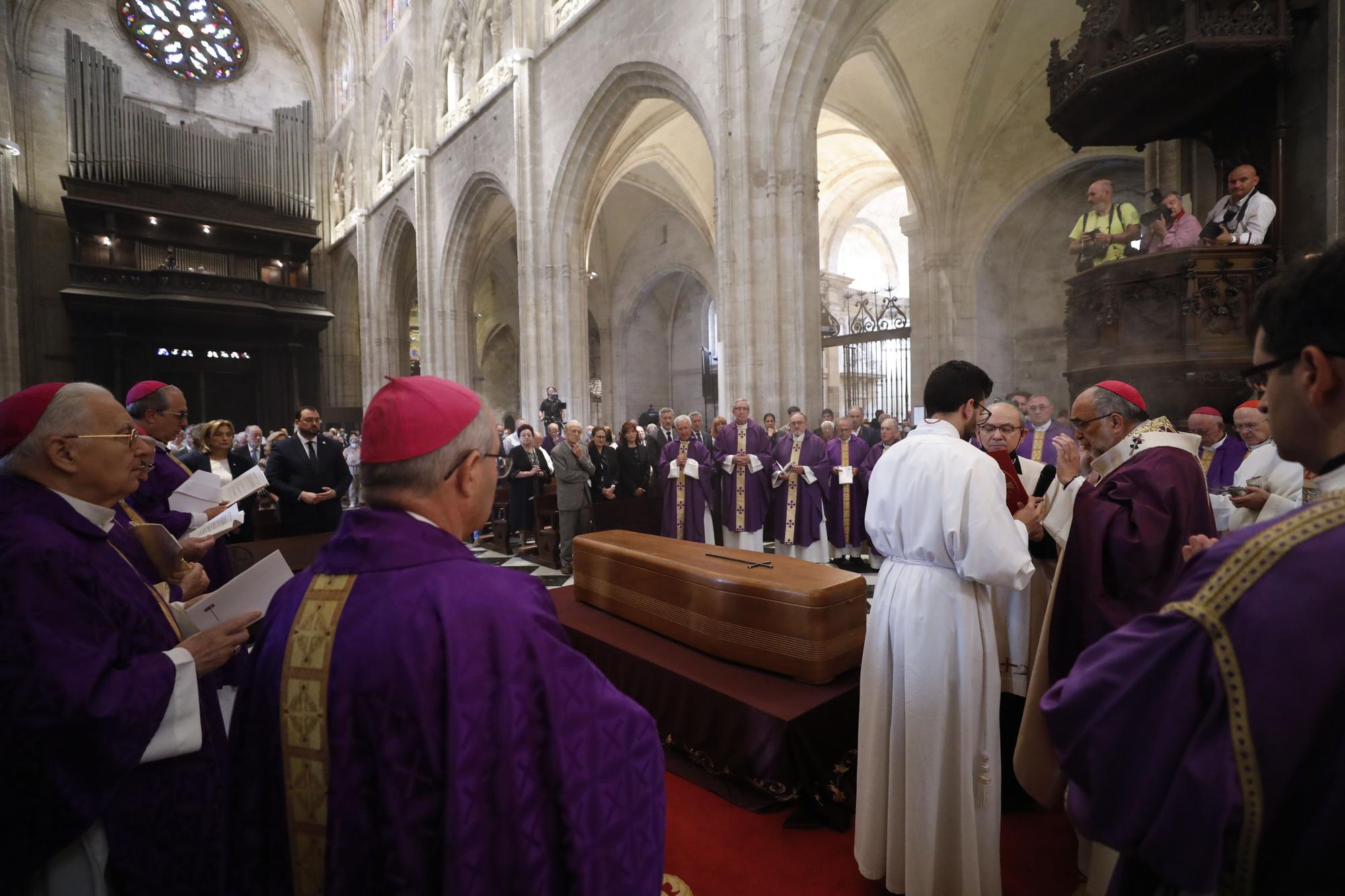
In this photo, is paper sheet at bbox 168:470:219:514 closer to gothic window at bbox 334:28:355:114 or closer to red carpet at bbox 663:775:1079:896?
red carpet at bbox 663:775:1079:896

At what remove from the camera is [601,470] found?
8539 mm

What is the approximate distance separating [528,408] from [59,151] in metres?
17.5

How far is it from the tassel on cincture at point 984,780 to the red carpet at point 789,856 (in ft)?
1.61

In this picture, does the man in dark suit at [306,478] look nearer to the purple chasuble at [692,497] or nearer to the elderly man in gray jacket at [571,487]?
the elderly man in gray jacket at [571,487]

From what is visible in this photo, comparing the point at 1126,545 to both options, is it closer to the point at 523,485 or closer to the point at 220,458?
the point at 220,458

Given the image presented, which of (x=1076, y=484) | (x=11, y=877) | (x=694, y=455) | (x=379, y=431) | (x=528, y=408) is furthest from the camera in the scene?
(x=528, y=408)

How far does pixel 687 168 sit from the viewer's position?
18.8m

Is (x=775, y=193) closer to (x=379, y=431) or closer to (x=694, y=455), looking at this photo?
(x=694, y=455)

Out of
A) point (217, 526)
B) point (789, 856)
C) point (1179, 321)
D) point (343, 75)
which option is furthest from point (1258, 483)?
point (343, 75)

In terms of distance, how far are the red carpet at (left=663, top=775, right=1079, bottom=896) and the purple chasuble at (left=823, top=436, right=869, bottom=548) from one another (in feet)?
16.6

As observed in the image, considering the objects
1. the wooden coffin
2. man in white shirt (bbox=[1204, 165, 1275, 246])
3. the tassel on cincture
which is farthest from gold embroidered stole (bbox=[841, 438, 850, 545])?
the tassel on cincture

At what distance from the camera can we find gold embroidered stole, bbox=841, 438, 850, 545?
305 inches

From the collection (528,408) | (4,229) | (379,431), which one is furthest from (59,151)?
(379,431)

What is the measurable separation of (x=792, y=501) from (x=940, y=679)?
547cm
